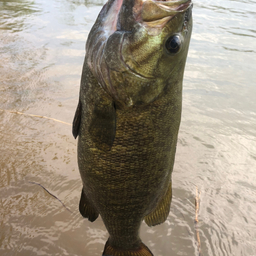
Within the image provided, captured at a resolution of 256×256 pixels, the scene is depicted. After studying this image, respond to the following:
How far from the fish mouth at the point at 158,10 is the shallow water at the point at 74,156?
2061 mm

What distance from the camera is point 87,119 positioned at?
61.5 inches

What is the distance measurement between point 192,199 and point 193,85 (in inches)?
113

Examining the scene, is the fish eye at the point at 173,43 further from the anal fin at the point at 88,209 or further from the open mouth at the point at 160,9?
the anal fin at the point at 88,209

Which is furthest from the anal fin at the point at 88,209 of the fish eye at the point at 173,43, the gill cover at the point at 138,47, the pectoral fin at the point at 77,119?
the fish eye at the point at 173,43

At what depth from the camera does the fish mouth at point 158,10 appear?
1254 millimetres

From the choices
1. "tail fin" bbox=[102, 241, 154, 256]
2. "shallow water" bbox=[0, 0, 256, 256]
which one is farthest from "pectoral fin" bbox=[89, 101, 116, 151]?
"shallow water" bbox=[0, 0, 256, 256]

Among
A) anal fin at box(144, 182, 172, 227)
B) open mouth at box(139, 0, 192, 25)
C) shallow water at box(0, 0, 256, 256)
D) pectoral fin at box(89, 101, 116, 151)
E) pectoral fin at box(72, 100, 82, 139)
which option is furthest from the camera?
shallow water at box(0, 0, 256, 256)

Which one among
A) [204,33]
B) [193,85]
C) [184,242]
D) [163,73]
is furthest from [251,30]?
[163,73]

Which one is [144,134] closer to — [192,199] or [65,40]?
[192,199]

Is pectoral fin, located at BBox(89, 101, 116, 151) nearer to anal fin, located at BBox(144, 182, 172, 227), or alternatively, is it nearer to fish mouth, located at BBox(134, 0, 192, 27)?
fish mouth, located at BBox(134, 0, 192, 27)

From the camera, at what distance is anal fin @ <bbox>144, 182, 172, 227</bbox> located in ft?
6.22

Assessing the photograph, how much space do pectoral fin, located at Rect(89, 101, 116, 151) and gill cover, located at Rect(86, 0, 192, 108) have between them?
0.20ft

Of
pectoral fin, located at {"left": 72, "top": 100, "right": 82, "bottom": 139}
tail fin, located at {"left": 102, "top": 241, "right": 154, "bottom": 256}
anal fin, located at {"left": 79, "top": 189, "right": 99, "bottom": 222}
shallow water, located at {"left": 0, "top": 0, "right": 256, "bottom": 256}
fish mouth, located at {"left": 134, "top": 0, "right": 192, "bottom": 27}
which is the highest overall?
fish mouth, located at {"left": 134, "top": 0, "right": 192, "bottom": 27}

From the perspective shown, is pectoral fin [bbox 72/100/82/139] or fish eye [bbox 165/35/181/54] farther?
pectoral fin [bbox 72/100/82/139]
